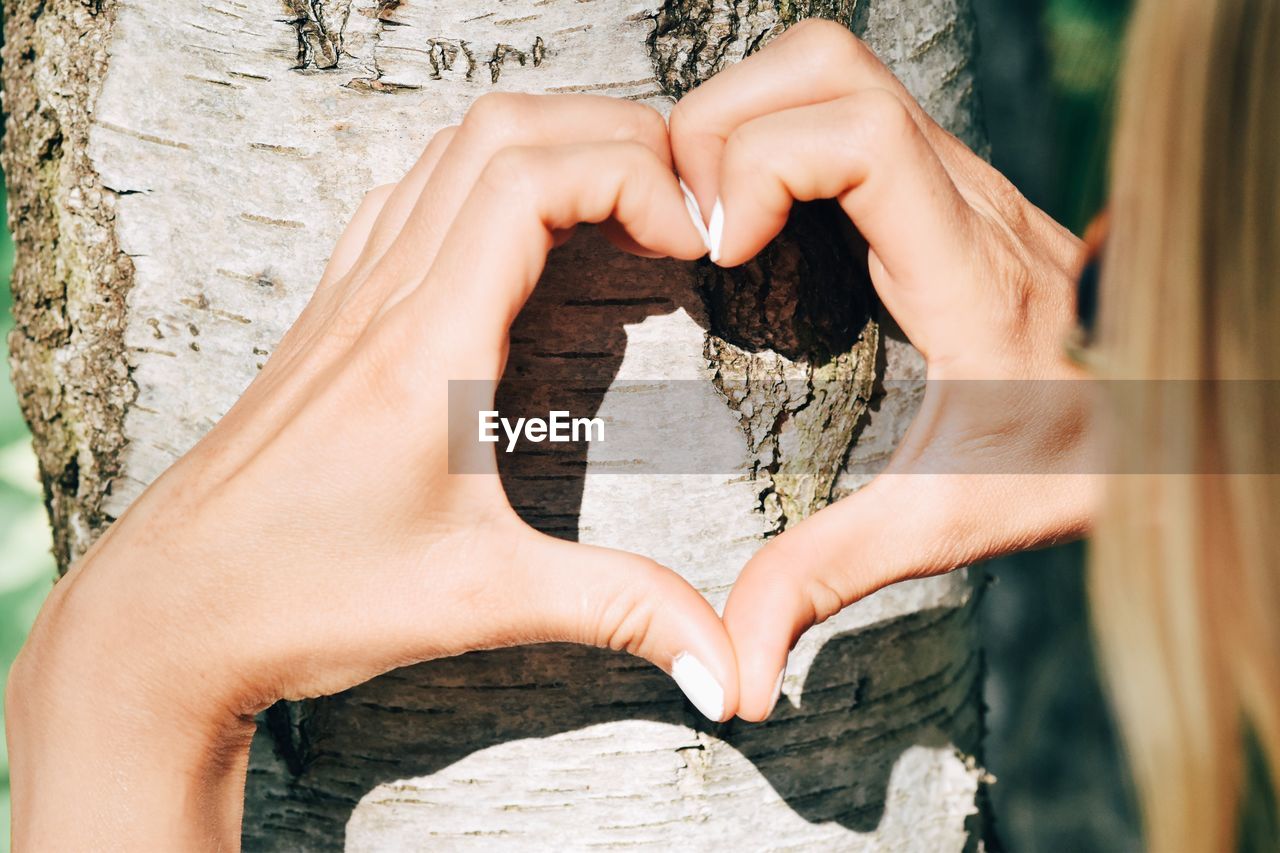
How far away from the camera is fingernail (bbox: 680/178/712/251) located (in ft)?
2.97

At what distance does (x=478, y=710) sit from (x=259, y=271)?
536 millimetres

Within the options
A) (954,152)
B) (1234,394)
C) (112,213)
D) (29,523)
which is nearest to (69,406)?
(112,213)

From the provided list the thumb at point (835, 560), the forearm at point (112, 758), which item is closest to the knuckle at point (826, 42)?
the thumb at point (835, 560)

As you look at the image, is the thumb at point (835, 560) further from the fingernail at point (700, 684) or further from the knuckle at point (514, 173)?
the knuckle at point (514, 173)

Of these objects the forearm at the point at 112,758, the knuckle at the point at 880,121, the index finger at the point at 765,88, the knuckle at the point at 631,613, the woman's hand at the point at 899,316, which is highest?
the index finger at the point at 765,88

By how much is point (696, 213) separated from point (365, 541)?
1.45ft

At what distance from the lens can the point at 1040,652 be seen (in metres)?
3.09

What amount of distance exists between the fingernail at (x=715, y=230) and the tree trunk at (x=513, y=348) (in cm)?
7

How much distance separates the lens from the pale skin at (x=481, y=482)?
849 mm

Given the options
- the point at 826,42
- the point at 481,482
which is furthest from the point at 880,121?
the point at 481,482

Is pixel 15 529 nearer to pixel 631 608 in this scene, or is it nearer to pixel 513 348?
pixel 513 348

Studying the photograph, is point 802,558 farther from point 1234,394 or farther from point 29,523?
point 29,523

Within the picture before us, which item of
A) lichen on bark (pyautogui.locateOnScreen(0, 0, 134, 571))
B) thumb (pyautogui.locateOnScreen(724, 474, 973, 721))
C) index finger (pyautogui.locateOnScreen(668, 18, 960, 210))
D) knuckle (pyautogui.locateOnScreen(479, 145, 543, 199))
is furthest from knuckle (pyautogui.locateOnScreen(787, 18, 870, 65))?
lichen on bark (pyautogui.locateOnScreen(0, 0, 134, 571))

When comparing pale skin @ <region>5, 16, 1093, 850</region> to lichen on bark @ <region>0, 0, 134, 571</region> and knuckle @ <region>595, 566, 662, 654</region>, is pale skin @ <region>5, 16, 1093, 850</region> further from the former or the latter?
lichen on bark @ <region>0, 0, 134, 571</region>
